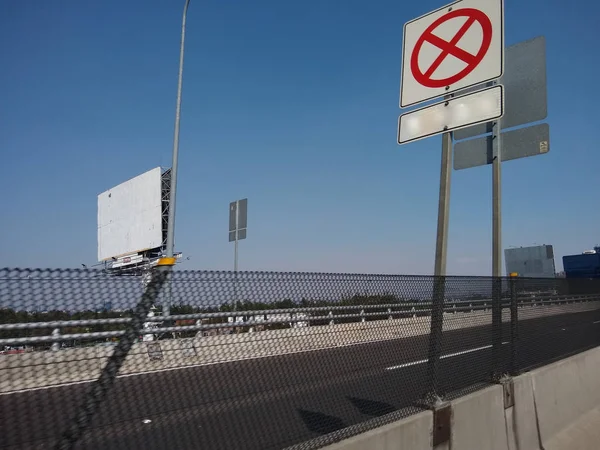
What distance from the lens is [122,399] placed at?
243 centimetres

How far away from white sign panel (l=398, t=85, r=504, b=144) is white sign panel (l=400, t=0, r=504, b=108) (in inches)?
5.7

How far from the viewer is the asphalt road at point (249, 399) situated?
7.77 ft

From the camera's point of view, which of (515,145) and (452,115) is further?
(515,145)

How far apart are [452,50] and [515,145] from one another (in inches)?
147

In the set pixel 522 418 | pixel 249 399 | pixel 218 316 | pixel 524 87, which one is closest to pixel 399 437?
pixel 249 399

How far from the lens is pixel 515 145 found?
7.55m

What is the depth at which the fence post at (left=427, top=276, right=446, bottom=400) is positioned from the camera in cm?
404

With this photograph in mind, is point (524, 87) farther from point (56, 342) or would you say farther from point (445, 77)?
point (56, 342)

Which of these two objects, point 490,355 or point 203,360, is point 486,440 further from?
point 203,360

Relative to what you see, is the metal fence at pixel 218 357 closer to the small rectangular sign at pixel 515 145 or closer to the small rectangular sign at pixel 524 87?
A: the small rectangular sign at pixel 515 145

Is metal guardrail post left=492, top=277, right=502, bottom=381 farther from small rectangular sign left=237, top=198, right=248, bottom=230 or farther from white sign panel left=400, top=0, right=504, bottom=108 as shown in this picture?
small rectangular sign left=237, top=198, right=248, bottom=230

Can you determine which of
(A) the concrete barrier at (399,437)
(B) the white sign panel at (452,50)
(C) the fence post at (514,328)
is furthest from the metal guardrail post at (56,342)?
(C) the fence post at (514,328)

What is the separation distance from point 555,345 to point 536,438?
1.93 metres

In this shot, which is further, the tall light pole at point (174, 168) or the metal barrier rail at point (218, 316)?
the tall light pole at point (174, 168)
